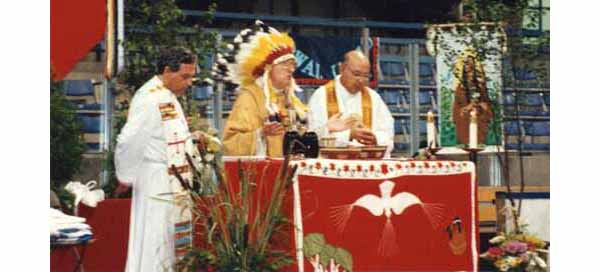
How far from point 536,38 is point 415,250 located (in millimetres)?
5341

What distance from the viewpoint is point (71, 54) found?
14.1 m

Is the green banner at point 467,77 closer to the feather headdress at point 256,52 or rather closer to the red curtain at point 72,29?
the red curtain at point 72,29

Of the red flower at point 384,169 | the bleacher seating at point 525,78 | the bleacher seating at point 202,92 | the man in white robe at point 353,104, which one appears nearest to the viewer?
the red flower at point 384,169

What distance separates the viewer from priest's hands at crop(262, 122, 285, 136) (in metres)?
11.2

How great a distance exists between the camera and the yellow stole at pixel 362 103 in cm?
1214

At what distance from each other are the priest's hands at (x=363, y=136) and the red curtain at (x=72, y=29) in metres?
2.94

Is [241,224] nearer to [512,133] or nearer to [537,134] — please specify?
[512,133]

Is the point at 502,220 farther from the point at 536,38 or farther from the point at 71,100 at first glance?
the point at 71,100

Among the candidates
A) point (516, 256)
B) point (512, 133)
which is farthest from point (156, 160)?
point (512, 133)

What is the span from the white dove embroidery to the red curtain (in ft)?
12.1

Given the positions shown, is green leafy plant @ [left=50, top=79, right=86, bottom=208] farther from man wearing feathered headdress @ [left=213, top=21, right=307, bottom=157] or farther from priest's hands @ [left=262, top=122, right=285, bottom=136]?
priest's hands @ [left=262, top=122, right=285, bottom=136]

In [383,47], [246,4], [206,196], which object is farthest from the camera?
[246,4]

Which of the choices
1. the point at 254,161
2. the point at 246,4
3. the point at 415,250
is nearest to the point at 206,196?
the point at 254,161

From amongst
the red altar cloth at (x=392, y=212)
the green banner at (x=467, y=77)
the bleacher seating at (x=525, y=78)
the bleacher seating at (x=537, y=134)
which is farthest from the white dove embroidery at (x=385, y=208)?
the bleacher seating at (x=537, y=134)
